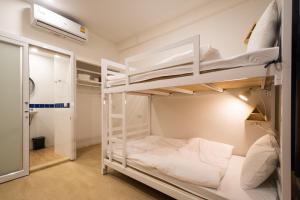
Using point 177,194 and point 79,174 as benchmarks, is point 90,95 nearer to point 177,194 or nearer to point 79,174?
point 79,174

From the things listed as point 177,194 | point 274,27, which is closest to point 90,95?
point 177,194

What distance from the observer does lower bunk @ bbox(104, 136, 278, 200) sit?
1.22 metres

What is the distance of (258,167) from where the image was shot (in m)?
1.18

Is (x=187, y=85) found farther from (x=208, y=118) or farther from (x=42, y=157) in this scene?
(x=42, y=157)

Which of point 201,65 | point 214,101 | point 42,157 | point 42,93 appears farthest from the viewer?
point 42,93

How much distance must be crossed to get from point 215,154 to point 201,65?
1.30m

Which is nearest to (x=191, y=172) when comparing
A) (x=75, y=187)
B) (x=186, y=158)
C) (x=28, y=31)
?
(x=186, y=158)

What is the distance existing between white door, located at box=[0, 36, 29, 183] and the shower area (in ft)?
0.86

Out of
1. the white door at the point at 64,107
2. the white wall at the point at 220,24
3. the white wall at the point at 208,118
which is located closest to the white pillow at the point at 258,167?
the white wall at the point at 208,118

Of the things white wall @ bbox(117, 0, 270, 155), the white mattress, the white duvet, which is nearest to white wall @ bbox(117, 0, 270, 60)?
white wall @ bbox(117, 0, 270, 155)

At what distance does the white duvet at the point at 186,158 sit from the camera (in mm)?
1366

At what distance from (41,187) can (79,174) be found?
477 millimetres

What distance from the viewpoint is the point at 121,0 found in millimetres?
2449

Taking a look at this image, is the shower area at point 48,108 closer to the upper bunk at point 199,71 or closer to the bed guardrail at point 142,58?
the bed guardrail at point 142,58
